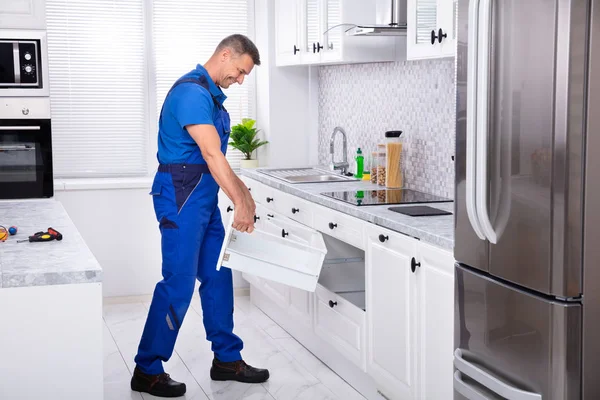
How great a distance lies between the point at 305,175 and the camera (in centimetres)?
509

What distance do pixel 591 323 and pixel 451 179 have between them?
2002 millimetres

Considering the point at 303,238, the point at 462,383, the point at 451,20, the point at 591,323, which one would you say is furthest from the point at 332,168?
the point at 591,323

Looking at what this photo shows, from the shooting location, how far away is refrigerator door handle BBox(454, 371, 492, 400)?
7.59ft

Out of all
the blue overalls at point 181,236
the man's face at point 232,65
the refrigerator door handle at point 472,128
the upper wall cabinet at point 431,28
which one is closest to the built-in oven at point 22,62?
the blue overalls at point 181,236

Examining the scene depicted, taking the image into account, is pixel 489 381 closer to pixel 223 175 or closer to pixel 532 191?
pixel 532 191

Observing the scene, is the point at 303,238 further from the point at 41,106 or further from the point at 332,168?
the point at 41,106

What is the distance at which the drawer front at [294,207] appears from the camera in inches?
163

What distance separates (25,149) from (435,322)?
2.51 metres

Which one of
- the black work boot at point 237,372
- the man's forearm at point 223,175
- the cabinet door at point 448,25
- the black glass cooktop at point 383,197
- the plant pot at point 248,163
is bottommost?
the black work boot at point 237,372

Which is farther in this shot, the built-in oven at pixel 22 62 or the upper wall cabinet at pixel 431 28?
the built-in oven at pixel 22 62

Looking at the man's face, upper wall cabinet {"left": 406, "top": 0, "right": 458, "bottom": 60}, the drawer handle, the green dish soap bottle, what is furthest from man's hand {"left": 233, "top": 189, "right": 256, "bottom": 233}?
the green dish soap bottle

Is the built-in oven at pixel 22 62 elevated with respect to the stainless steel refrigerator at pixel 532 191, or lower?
elevated

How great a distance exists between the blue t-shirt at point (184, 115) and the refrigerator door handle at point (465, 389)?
1.67 meters

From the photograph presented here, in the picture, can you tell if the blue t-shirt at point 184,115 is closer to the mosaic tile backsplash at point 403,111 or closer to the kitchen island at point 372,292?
the kitchen island at point 372,292
